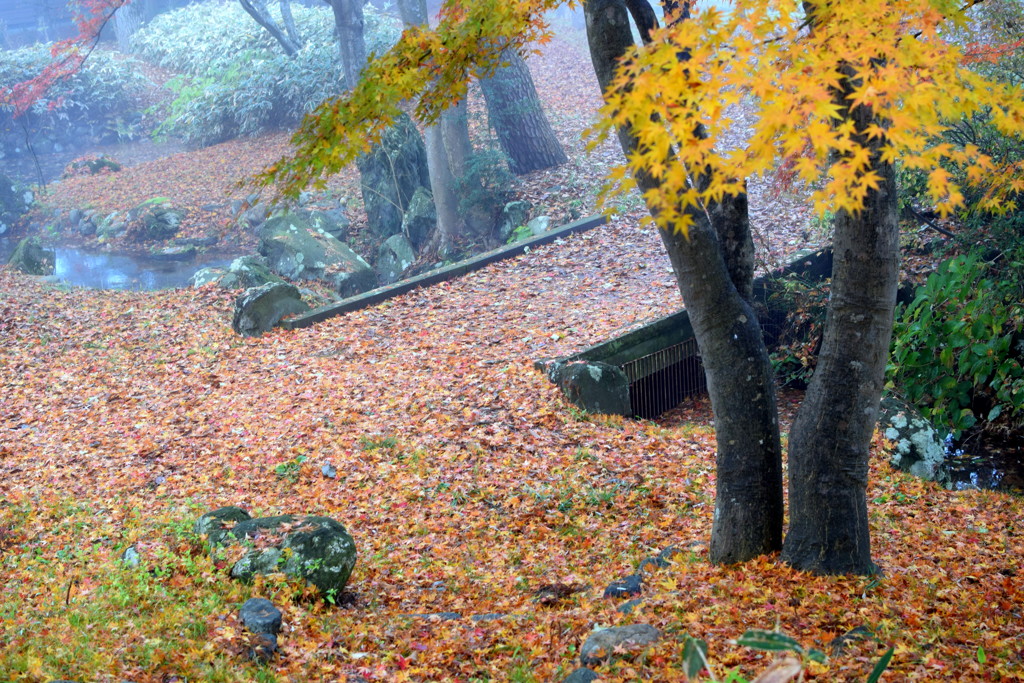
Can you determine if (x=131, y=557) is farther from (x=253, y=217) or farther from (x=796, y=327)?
(x=253, y=217)

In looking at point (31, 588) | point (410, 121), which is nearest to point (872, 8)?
point (31, 588)

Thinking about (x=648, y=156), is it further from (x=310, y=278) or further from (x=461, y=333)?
(x=310, y=278)

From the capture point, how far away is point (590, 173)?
53.6 ft

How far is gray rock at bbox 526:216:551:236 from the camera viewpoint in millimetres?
14750

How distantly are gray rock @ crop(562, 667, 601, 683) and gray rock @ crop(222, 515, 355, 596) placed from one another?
1864mm

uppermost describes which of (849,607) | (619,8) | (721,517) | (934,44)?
A: (619,8)

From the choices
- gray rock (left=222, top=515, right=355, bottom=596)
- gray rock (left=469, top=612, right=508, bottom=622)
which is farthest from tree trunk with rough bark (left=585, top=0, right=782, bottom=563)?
gray rock (left=222, top=515, right=355, bottom=596)

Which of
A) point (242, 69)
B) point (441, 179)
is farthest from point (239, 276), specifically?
point (242, 69)

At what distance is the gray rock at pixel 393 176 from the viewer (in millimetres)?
16391

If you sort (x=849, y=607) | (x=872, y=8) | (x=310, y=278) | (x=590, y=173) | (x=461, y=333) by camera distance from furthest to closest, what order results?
(x=590, y=173)
(x=310, y=278)
(x=461, y=333)
(x=849, y=607)
(x=872, y=8)

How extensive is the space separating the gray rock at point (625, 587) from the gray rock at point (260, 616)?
6.36ft

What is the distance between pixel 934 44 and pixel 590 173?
1306cm

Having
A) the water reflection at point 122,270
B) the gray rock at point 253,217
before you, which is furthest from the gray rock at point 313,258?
the gray rock at point 253,217

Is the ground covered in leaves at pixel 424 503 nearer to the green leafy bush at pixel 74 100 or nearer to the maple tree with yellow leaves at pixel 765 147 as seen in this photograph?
the maple tree with yellow leaves at pixel 765 147
